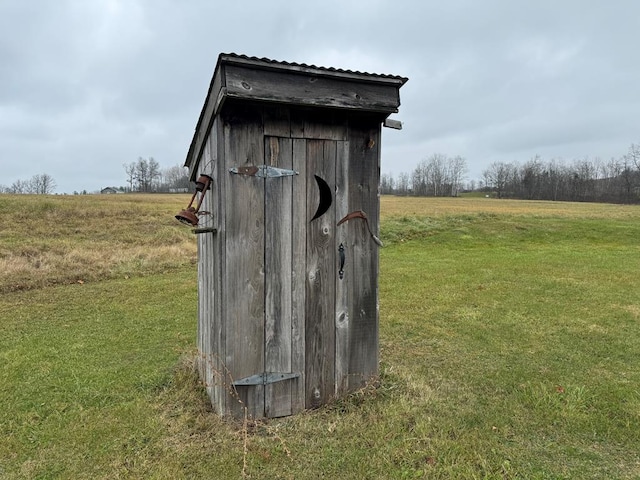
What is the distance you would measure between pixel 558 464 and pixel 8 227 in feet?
61.4

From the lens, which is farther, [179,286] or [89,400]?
[179,286]

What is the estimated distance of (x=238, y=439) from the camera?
274cm

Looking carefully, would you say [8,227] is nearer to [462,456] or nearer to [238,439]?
[238,439]

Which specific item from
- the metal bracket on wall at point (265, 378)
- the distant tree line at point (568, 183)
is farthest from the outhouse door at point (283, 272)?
the distant tree line at point (568, 183)

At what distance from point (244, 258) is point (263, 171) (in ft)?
2.05

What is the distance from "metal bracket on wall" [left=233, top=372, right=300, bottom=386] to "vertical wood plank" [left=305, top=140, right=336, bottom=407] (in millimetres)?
175

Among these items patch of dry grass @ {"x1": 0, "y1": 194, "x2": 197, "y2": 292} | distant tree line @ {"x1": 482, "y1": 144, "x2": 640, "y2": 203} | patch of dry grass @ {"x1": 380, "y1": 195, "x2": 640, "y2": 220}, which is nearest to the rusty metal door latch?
patch of dry grass @ {"x1": 0, "y1": 194, "x2": 197, "y2": 292}

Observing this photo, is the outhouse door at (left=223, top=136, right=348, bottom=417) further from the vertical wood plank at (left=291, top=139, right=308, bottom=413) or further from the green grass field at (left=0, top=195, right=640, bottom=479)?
the green grass field at (left=0, top=195, right=640, bottom=479)

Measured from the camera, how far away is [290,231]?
2.97m

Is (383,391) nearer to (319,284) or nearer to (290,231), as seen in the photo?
(319,284)

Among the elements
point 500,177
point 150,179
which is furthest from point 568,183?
point 150,179

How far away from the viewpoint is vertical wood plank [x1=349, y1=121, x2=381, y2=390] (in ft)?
10.4

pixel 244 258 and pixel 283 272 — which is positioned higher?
pixel 244 258

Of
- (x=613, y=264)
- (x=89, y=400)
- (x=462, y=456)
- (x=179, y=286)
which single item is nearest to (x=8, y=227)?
(x=179, y=286)
